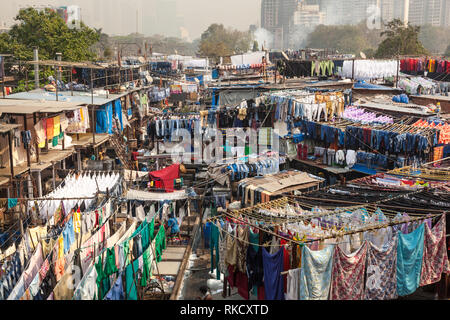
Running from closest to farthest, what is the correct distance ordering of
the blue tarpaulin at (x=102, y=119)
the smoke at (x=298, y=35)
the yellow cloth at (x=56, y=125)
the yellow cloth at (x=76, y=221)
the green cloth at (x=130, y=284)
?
the green cloth at (x=130, y=284), the yellow cloth at (x=76, y=221), the yellow cloth at (x=56, y=125), the blue tarpaulin at (x=102, y=119), the smoke at (x=298, y=35)

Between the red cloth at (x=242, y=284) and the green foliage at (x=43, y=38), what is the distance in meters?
27.4

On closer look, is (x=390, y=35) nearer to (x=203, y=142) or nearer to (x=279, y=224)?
(x=203, y=142)

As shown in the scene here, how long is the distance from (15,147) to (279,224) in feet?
31.1

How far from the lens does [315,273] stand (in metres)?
9.05

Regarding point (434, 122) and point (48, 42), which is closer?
point (434, 122)

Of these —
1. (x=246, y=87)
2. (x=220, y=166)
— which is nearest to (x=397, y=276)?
(x=220, y=166)

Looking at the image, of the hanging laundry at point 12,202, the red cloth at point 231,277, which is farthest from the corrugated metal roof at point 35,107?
the red cloth at point 231,277

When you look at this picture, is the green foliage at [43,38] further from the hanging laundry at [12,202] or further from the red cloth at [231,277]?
the red cloth at [231,277]

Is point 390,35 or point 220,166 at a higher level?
point 390,35

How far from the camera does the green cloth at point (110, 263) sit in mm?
10148

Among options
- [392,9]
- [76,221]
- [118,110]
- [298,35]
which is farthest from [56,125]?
[392,9]

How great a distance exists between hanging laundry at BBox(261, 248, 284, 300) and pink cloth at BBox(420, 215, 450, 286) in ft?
9.96

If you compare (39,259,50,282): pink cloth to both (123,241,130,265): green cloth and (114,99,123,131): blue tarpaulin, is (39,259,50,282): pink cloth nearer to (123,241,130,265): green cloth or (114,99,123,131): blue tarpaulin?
(123,241,130,265): green cloth

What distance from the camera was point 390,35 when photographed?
198 ft
